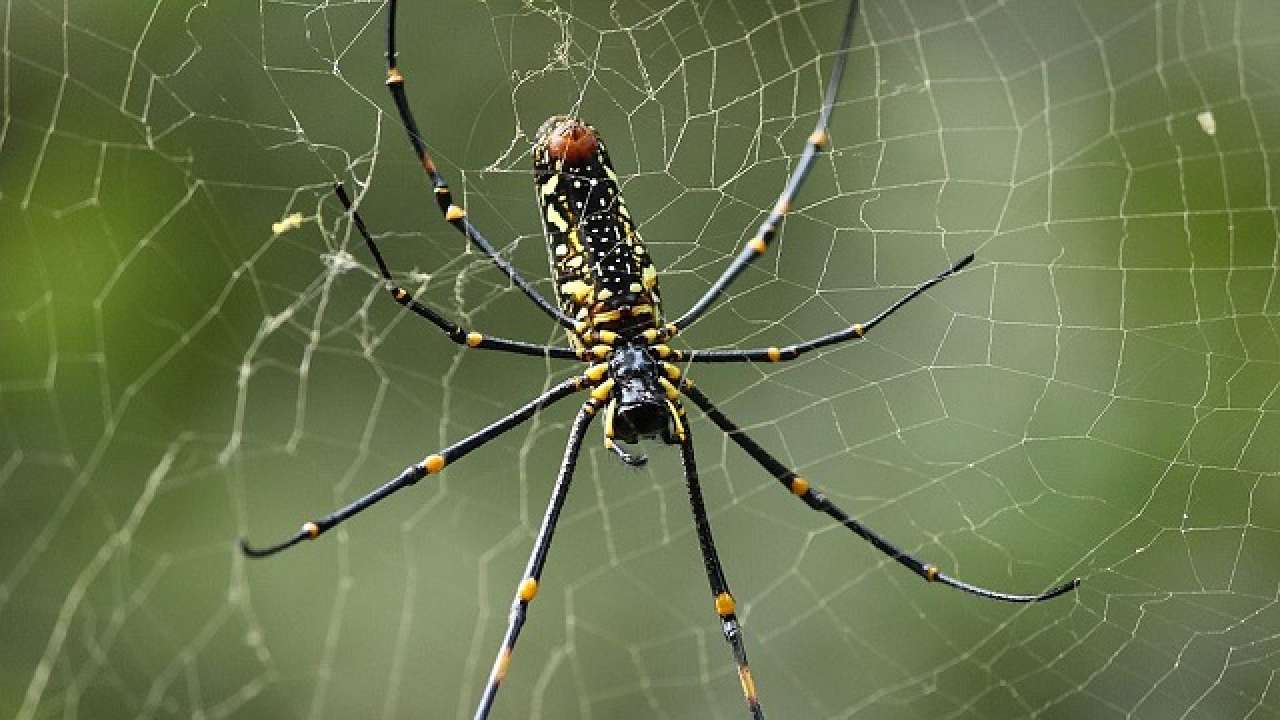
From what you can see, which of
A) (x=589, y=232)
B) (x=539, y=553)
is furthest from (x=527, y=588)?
(x=589, y=232)

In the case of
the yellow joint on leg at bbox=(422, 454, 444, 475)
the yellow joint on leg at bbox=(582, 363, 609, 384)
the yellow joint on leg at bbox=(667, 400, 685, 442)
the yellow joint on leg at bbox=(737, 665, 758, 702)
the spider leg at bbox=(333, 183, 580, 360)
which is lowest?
the yellow joint on leg at bbox=(737, 665, 758, 702)

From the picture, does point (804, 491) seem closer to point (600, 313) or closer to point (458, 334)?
point (600, 313)

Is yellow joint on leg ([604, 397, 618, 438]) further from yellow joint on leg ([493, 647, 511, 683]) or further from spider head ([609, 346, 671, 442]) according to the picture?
yellow joint on leg ([493, 647, 511, 683])

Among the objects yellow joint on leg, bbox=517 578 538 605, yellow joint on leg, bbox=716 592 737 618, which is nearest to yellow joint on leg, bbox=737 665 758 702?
yellow joint on leg, bbox=716 592 737 618

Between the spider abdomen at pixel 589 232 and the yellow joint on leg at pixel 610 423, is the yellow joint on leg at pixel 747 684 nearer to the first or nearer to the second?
the yellow joint on leg at pixel 610 423

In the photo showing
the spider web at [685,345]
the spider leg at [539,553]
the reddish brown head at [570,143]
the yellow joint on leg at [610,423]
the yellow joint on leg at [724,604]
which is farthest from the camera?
the spider web at [685,345]

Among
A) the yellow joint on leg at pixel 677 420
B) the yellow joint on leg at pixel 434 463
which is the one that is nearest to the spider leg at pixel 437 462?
the yellow joint on leg at pixel 434 463
